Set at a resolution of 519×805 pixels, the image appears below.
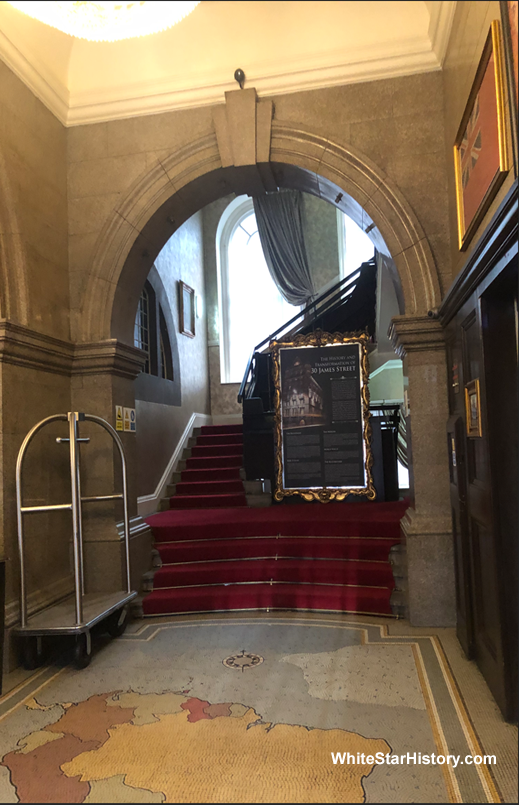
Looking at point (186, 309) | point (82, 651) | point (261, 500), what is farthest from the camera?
point (186, 309)

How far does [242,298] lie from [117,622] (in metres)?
8.60

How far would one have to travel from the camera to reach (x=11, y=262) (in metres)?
4.32

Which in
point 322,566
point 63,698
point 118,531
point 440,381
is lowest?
point 63,698

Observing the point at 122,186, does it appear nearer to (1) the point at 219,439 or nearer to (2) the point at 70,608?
(2) the point at 70,608

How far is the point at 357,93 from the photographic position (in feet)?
15.3

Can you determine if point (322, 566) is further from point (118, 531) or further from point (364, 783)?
point (364, 783)

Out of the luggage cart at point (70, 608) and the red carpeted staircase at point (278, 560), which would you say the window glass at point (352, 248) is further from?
the luggage cart at point (70, 608)

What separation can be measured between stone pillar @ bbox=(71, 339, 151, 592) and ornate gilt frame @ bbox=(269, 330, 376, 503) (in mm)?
2166

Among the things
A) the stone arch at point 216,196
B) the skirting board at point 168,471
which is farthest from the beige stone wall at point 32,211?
the skirting board at point 168,471

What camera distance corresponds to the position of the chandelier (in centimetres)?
168

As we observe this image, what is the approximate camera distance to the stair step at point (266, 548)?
17.4ft

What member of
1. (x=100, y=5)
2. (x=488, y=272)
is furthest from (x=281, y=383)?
(x=100, y=5)

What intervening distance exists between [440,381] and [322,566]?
2.05 m

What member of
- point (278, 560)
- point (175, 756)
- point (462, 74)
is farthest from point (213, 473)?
point (462, 74)
